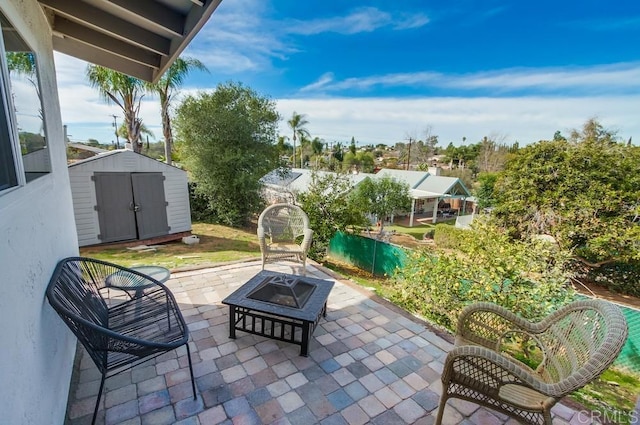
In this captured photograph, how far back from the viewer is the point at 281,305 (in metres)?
2.45

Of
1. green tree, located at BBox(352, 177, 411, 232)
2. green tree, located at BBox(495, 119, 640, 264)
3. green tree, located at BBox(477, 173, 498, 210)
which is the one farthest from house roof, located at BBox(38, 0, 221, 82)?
green tree, located at BBox(477, 173, 498, 210)

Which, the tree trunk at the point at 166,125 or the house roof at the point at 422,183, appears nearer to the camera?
the tree trunk at the point at 166,125

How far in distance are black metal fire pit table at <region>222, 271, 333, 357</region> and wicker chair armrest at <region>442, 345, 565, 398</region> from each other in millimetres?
1095

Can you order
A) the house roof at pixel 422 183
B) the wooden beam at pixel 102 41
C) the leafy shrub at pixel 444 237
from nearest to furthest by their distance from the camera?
the wooden beam at pixel 102 41
the leafy shrub at pixel 444 237
the house roof at pixel 422 183

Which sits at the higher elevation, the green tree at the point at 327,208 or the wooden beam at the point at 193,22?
the wooden beam at the point at 193,22

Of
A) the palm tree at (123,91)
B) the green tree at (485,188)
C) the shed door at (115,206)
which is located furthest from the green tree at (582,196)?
the palm tree at (123,91)

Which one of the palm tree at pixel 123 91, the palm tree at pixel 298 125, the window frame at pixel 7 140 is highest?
the palm tree at pixel 298 125

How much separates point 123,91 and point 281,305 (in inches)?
465

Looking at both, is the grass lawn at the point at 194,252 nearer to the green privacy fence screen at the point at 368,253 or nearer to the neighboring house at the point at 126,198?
the neighboring house at the point at 126,198

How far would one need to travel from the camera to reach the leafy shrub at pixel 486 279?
10.3 feet

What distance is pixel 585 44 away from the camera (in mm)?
9062

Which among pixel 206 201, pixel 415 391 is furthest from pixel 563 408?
pixel 206 201

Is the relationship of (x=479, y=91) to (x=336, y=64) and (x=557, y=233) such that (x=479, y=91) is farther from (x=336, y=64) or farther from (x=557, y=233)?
(x=557, y=233)

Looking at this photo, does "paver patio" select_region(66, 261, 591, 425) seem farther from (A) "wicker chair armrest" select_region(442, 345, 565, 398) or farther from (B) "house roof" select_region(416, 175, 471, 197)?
(B) "house roof" select_region(416, 175, 471, 197)
